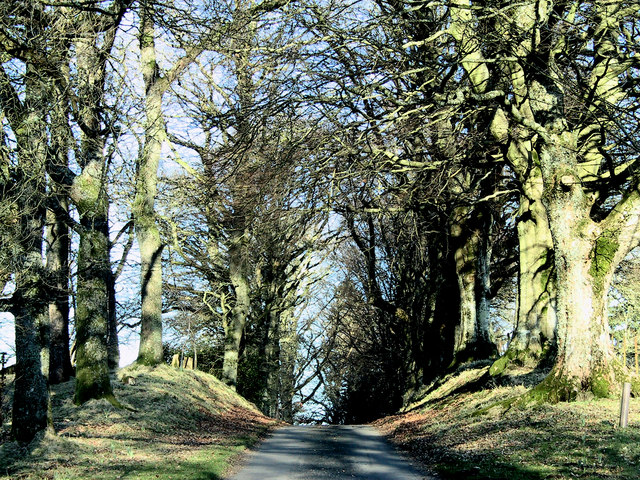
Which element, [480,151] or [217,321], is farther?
[217,321]

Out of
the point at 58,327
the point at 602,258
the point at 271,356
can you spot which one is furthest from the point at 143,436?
the point at 271,356

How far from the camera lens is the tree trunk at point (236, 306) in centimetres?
2669

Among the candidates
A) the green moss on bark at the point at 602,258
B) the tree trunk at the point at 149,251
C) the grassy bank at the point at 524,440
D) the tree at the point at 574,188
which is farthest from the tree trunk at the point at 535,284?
the tree trunk at the point at 149,251

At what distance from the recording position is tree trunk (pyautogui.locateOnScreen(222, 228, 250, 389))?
26688mm

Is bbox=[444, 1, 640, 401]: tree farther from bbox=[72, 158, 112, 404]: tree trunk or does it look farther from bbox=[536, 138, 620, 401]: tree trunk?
bbox=[72, 158, 112, 404]: tree trunk

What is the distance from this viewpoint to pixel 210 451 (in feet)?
39.0

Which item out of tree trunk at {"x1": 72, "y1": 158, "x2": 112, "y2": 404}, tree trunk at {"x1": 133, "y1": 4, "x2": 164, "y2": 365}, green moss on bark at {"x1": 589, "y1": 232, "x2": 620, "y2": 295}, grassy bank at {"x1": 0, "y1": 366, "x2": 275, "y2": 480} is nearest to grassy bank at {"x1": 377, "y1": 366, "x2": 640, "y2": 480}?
green moss on bark at {"x1": 589, "y1": 232, "x2": 620, "y2": 295}

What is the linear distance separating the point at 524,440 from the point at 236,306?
18.5 metres

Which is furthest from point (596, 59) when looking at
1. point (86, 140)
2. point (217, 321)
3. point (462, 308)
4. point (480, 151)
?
point (217, 321)

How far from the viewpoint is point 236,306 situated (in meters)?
27.2

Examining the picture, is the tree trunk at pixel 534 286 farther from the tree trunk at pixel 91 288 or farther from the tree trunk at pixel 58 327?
the tree trunk at pixel 58 327

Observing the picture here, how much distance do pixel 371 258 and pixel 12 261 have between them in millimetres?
19373

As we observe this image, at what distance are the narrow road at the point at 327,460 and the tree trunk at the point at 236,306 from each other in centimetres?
1049

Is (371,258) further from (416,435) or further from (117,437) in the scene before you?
(117,437)
